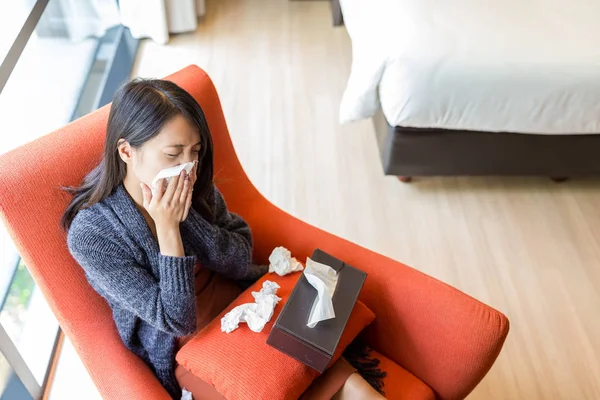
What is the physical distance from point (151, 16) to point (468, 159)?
A: 5.88 feet

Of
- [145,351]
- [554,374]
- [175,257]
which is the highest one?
[175,257]

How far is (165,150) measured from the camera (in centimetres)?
94

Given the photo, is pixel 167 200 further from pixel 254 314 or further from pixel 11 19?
pixel 11 19

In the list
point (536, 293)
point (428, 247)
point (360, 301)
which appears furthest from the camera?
point (428, 247)

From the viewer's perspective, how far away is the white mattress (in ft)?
5.58

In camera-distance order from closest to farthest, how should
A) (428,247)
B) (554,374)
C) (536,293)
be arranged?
(554,374), (536,293), (428,247)

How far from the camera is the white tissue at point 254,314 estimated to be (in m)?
1.02

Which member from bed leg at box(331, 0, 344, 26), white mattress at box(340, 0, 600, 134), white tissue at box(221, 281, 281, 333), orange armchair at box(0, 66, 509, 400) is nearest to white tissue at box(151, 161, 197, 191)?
orange armchair at box(0, 66, 509, 400)

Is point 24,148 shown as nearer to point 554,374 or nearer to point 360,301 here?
point 360,301

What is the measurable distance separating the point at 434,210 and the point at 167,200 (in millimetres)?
1379

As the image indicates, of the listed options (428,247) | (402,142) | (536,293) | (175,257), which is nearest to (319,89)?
(402,142)

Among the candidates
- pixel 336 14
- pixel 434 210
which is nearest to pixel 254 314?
pixel 434 210

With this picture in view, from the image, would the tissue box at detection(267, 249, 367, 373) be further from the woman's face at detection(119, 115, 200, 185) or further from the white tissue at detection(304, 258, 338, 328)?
the woman's face at detection(119, 115, 200, 185)

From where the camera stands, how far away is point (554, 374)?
1618 mm
